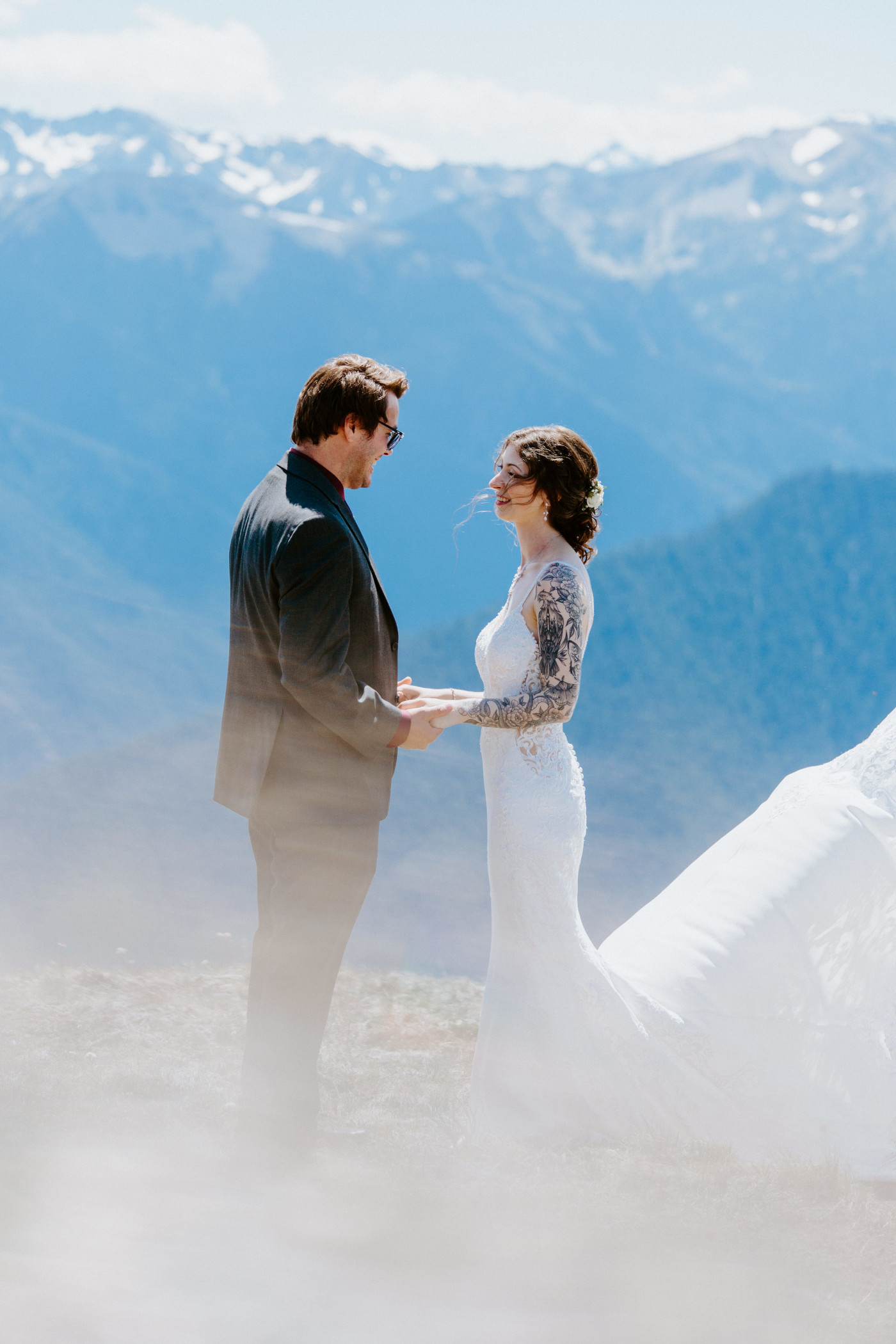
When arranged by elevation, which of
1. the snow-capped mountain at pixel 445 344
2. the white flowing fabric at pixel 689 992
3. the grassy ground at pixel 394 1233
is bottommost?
the grassy ground at pixel 394 1233

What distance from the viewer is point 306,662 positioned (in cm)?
→ 268

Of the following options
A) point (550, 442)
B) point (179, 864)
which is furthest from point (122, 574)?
point (550, 442)

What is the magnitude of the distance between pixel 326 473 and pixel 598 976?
1.62 metres

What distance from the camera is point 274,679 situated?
2816 millimetres

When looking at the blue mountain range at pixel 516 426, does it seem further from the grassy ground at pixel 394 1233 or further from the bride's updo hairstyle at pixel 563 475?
the bride's updo hairstyle at pixel 563 475

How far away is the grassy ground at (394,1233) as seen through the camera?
2.16 m

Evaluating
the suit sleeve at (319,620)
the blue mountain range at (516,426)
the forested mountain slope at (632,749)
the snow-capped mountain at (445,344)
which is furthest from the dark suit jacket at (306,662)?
the snow-capped mountain at (445,344)

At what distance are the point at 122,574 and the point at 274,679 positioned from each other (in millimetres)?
20419

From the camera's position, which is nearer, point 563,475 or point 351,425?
point 351,425

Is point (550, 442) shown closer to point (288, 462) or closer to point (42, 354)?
point (288, 462)

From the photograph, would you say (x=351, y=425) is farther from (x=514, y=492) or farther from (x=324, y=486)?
(x=514, y=492)

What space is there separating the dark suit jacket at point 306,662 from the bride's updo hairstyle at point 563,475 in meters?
0.57

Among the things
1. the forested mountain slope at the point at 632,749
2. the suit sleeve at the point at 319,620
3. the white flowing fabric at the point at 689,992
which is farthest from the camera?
the forested mountain slope at the point at 632,749

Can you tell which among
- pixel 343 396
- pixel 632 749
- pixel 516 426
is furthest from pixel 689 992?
pixel 516 426
